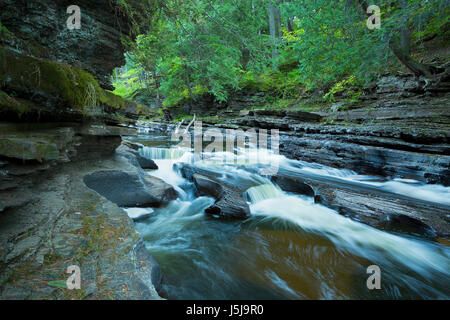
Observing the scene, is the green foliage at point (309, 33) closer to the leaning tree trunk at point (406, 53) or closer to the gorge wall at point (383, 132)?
the leaning tree trunk at point (406, 53)

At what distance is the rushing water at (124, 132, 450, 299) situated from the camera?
99.7 inches

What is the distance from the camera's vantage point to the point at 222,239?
3.57 meters

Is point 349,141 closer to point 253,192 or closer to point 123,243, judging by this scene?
point 253,192

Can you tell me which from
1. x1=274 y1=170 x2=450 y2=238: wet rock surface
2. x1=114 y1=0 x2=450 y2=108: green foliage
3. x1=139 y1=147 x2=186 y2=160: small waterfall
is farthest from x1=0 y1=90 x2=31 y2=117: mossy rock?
x1=139 y1=147 x2=186 y2=160: small waterfall

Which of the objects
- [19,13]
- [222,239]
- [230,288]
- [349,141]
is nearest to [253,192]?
[222,239]

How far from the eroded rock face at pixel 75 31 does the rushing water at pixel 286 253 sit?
339 cm

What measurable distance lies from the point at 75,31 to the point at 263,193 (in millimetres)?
5473

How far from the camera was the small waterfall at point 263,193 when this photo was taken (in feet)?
16.6

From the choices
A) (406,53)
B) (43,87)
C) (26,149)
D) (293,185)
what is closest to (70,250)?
(26,149)

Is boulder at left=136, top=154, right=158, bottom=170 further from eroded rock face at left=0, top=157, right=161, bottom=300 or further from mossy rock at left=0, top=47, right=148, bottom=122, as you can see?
eroded rock face at left=0, top=157, right=161, bottom=300

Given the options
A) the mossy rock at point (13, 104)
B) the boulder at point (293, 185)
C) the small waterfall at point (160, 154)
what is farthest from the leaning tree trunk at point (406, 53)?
the mossy rock at point (13, 104)

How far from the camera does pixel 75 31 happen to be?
3.80 meters

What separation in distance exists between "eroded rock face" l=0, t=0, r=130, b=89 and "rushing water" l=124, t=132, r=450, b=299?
3390 mm

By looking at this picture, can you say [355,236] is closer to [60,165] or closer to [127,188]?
[127,188]
